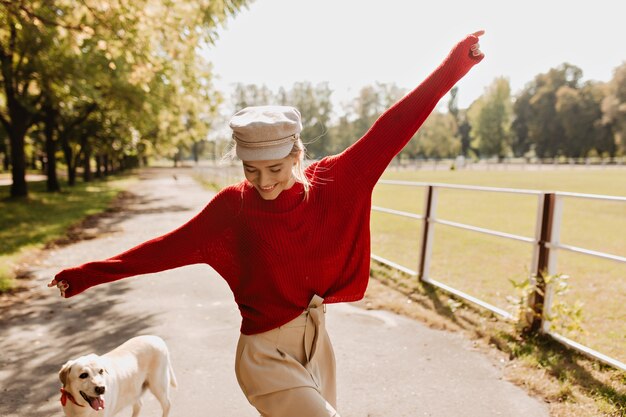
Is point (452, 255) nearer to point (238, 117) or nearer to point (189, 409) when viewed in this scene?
point (189, 409)

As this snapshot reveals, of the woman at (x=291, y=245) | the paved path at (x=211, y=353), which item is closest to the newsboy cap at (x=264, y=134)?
the woman at (x=291, y=245)

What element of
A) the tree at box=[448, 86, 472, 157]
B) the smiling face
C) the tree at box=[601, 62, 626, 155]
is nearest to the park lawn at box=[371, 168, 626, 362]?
the smiling face

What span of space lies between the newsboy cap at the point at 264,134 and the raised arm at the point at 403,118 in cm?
32

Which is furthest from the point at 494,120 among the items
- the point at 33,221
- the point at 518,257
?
the point at 33,221

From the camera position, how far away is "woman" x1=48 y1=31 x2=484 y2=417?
6.72 ft

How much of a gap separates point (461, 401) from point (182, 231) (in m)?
2.73

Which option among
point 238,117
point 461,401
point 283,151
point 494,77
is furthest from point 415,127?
point 494,77

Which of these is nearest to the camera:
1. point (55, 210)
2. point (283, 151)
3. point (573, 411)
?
point (283, 151)

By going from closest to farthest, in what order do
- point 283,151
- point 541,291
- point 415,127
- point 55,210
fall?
point 283,151 → point 415,127 → point 541,291 → point 55,210

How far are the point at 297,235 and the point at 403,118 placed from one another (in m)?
0.68

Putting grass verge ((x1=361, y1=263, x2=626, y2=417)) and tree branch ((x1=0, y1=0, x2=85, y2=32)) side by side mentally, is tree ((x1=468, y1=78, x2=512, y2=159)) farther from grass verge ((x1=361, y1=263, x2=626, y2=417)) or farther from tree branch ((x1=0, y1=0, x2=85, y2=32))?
grass verge ((x1=361, y1=263, x2=626, y2=417))

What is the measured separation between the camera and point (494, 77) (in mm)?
89625

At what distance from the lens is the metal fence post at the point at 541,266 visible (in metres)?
4.94

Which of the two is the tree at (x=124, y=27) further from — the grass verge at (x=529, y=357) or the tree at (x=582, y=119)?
the tree at (x=582, y=119)
